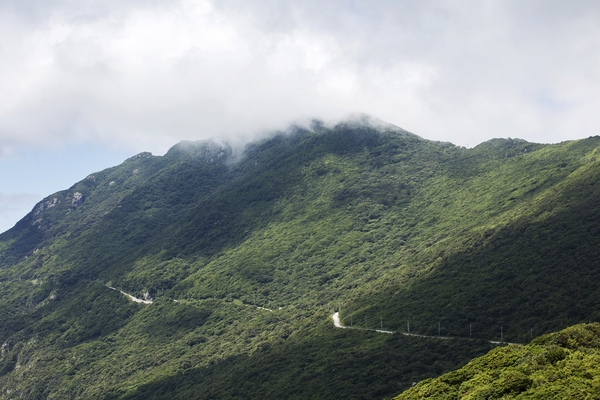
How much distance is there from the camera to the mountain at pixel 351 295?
9744 centimetres

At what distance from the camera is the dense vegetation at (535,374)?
45.0 m

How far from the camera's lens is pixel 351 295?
456 feet

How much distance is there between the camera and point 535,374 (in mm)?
48562

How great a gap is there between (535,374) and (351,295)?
299ft

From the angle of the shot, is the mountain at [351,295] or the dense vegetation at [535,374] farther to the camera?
the mountain at [351,295]

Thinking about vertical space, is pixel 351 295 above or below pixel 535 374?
above

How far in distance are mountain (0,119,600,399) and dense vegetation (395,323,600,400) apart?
32552 mm

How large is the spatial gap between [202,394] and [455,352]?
47.0 m

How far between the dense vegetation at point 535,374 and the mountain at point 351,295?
32.6 m

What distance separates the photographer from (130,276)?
19888 centimetres

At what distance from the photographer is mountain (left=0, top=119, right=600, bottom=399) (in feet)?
320

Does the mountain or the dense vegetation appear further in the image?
the mountain

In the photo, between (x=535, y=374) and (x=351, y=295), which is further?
(x=351, y=295)

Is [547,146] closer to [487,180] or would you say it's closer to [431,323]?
[487,180]
